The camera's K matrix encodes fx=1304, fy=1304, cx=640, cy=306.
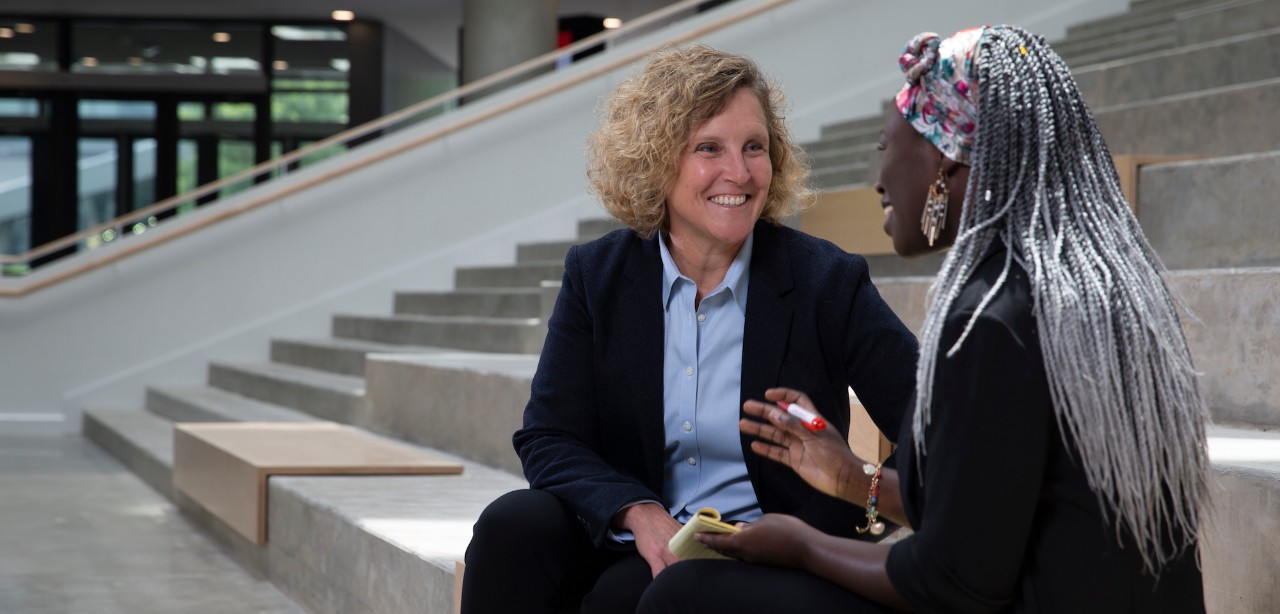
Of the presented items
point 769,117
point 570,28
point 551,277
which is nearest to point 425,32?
point 570,28

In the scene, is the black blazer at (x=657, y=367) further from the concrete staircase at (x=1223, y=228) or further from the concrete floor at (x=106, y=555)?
the concrete floor at (x=106, y=555)

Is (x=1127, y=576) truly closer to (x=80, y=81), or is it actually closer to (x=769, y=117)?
(x=769, y=117)

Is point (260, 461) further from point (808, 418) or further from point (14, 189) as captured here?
point (14, 189)

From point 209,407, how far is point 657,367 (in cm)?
463

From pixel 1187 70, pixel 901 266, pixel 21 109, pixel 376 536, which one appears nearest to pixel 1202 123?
pixel 1187 70

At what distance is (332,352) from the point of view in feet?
20.4

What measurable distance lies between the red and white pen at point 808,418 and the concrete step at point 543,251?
4.78 m

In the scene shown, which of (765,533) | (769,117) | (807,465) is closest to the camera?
(765,533)

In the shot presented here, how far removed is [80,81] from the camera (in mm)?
11352

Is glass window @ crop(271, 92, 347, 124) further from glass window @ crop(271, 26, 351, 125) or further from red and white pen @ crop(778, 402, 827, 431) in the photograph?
red and white pen @ crop(778, 402, 827, 431)

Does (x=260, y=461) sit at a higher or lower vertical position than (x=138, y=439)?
higher

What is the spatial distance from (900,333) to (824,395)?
132mm

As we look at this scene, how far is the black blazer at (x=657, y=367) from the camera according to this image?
1.73m

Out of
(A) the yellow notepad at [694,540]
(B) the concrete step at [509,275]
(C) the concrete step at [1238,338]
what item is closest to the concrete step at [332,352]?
(B) the concrete step at [509,275]
